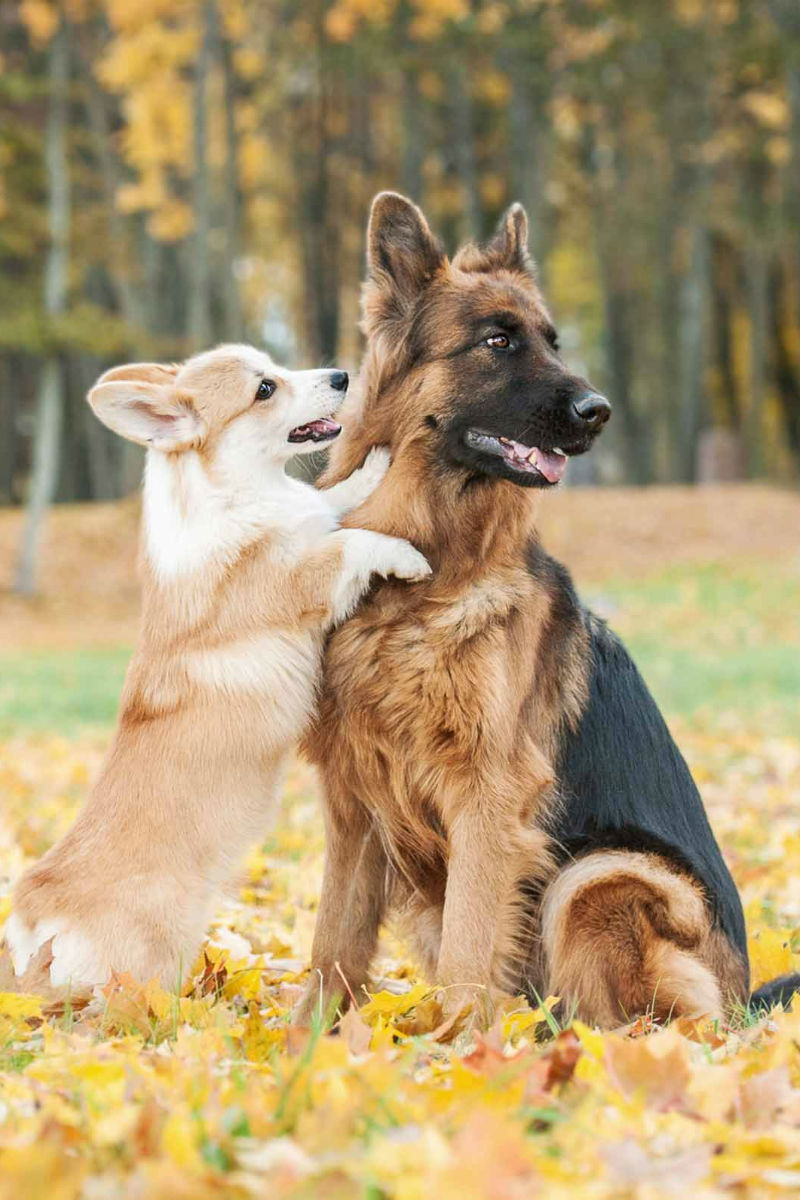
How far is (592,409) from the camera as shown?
3.95 meters

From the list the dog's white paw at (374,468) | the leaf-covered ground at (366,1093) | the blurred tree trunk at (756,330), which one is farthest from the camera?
the blurred tree trunk at (756,330)

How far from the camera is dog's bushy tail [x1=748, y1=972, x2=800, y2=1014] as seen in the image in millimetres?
3729

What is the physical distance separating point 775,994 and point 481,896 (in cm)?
95

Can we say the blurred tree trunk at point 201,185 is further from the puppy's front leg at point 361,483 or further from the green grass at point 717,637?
the puppy's front leg at point 361,483

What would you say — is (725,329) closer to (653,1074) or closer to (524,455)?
(524,455)

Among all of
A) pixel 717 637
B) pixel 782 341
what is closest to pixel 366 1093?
pixel 717 637

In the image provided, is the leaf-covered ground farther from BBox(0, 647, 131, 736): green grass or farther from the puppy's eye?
BBox(0, 647, 131, 736): green grass

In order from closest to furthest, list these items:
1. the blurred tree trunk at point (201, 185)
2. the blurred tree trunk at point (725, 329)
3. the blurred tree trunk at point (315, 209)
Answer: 1. the blurred tree trunk at point (201, 185)
2. the blurred tree trunk at point (315, 209)
3. the blurred tree trunk at point (725, 329)

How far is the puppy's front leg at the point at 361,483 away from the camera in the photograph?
4.26 m

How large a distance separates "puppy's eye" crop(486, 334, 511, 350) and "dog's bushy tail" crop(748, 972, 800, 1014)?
2.13 meters

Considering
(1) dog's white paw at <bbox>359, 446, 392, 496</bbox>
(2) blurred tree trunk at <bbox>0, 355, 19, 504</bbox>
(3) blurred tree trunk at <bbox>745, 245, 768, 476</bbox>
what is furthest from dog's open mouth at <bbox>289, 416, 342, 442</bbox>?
(2) blurred tree trunk at <bbox>0, 355, 19, 504</bbox>

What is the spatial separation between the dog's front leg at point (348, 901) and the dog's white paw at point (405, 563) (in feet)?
2.46

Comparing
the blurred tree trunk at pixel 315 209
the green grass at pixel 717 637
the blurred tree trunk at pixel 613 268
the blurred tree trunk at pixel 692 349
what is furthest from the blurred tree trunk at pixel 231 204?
the blurred tree trunk at pixel 692 349

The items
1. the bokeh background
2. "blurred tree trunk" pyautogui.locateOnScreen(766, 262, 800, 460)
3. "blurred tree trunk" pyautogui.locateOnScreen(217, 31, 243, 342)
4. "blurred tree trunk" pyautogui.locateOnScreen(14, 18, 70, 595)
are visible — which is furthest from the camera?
"blurred tree trunk" pyautogui.locateOnScreen(766, 262, 800, 460)
